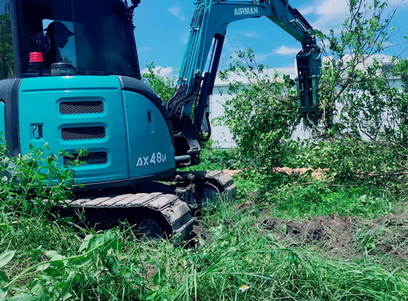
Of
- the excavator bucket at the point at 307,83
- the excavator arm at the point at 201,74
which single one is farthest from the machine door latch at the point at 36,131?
the excavator bucket at the point at 307,83

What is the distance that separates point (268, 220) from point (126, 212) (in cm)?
153

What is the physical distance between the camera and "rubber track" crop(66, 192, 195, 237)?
14.3ft

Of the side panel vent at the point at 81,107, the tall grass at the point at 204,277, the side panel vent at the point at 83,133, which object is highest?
the side panel vent at the point at 81,107

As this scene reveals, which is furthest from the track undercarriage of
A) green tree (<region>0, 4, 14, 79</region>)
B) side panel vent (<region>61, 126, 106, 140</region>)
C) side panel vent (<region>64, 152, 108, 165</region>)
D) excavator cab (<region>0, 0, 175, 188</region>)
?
green tree (<region>0, 4, 14, 79</region>)

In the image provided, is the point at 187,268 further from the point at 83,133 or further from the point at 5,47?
the point at 5,47

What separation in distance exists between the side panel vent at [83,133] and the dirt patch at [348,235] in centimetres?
188

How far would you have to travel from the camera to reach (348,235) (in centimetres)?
436

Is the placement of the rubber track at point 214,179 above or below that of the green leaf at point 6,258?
below

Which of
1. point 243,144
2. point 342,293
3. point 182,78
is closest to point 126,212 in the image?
point 182,78

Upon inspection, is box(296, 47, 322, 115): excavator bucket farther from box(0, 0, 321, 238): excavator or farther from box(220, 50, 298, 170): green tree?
box(0, 0, 321, 238): excavator

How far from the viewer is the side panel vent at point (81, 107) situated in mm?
4477

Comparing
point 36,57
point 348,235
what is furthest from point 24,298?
point 348,235

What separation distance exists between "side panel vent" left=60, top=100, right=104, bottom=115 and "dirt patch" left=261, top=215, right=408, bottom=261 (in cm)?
204

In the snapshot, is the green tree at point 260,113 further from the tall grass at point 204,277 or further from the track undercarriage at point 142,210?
the tall grass at point 204,277
